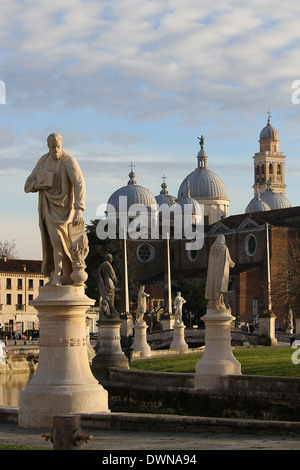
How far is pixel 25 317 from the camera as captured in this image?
8844 centimetres

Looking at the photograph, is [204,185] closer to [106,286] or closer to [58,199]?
[106,286]

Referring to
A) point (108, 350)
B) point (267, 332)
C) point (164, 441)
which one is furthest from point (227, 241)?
point (164, 441)

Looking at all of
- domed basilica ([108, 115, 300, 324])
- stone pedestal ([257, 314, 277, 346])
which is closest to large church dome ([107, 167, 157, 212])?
domed basilica ([108, 115, 300, 324])

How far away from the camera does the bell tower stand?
543 feet

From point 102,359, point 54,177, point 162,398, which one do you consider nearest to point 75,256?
point 54,177

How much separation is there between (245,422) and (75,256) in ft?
10.7

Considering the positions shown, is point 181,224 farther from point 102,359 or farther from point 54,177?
point 54,177

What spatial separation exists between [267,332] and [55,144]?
3870 cm

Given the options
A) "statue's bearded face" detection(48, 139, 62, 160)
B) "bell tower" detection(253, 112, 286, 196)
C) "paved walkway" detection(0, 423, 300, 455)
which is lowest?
"paved walkway" detection(0, 423, 300, 455)

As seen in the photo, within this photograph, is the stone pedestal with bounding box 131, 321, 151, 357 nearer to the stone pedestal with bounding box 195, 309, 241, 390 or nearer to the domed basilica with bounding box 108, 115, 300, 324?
the stone pedestal with bounding box 195, 309, 241, 390

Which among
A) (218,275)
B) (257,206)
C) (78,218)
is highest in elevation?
(257,206)

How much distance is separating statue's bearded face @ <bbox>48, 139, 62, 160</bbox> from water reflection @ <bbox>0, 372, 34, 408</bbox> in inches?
288

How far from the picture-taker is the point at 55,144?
12891mm

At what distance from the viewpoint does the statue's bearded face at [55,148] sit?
12883 millimetres
